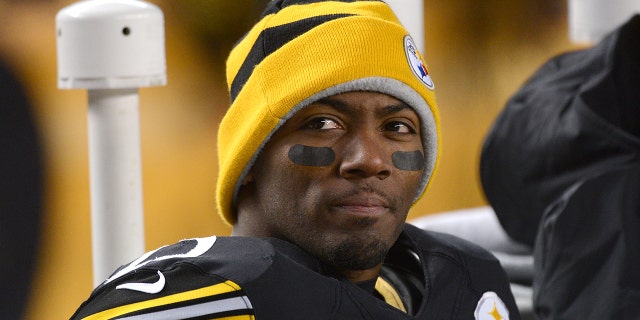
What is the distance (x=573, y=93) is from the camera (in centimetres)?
174

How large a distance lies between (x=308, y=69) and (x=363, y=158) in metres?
0.10

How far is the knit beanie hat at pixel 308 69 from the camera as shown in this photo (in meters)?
1.00

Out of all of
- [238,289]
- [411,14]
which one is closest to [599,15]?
[411,14]

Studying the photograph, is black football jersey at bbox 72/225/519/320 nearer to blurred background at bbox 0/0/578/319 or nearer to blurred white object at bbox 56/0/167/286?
blurred white object at bbox 56/0/167/286

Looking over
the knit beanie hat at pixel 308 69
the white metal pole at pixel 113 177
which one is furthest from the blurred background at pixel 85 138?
the knit beanie hat at pixel 308 69

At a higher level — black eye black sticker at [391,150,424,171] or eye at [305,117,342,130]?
eye at [305,117,342,130]

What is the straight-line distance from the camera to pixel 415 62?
3.53 ft

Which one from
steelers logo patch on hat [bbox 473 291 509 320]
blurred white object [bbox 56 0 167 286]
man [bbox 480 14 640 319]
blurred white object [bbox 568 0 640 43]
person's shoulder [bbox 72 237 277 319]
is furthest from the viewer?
blurred white object [bbox 568 0 640 43]

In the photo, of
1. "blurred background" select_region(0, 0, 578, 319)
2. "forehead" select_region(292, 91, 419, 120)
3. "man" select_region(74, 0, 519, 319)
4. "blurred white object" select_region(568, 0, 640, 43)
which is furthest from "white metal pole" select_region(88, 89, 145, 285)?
Answer: "blurred white object" select_region(568, 0, 640, 43)

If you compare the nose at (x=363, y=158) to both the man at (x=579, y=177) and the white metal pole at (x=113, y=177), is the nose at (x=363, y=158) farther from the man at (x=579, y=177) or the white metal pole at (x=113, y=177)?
the man at (x=579, y=177)

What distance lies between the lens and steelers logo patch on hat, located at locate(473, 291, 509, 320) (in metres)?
1.09

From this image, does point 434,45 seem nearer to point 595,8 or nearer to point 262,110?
point 595,8

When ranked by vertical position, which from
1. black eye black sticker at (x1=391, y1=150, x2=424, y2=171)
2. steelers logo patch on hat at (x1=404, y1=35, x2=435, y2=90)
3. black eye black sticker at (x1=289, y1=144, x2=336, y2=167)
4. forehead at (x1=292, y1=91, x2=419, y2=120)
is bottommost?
black eye black sticker at (x1=391, y1=150, x2=424, y2=171)

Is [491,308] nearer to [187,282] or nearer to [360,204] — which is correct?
[360,204]
